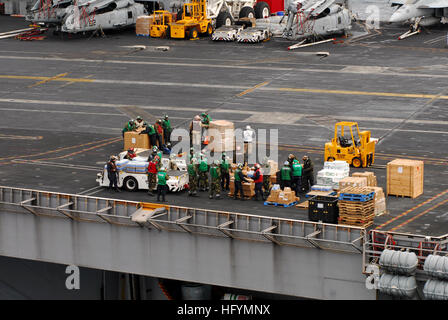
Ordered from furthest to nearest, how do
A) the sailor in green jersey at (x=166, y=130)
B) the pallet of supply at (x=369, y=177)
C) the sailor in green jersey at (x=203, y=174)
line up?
the sailor in green jersey at (x=166, y=130) < the sailor in green jersey at (x=203, y=174) < the pallet of supply at (x=369, y=177)

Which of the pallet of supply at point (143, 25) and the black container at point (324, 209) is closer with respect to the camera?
the black container at point (324, 209)

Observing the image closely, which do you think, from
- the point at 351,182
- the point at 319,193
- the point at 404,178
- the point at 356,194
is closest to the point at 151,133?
the point at 319,193

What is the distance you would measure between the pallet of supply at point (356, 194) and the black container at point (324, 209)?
45cm

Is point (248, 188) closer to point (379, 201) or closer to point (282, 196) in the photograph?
point (282, 196)

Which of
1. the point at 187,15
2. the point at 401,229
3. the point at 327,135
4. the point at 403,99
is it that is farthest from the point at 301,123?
the point at 187,15

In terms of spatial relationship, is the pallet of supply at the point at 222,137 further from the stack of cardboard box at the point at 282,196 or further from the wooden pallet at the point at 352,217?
the wooden pallet at the point at 352,217

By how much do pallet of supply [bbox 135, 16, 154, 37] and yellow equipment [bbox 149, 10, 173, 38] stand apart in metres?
A: 0.39

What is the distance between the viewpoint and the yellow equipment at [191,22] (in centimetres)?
9131

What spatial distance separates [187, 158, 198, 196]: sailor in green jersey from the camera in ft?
152

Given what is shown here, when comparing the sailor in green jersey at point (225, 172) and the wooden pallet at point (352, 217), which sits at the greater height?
the sailor in green jersey at point (225, 172)

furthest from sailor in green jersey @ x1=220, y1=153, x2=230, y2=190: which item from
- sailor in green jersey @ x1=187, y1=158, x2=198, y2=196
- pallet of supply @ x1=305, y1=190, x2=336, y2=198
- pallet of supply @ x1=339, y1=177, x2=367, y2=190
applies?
pallet of supply @ x1=339, y1=177, x2=367, y2=190

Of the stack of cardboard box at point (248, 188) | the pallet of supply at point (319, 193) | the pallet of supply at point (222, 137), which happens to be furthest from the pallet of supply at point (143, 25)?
the pallet of supply at point (319, 193)

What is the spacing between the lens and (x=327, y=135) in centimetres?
5894

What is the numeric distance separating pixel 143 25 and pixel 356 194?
56.1 meters
